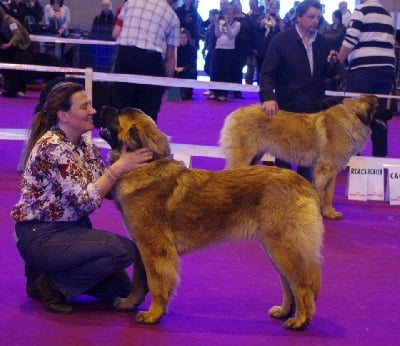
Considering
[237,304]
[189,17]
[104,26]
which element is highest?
[189,17]

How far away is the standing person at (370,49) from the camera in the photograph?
7.22m

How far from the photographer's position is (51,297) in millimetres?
3678

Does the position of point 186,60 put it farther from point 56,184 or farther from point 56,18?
point 56,184

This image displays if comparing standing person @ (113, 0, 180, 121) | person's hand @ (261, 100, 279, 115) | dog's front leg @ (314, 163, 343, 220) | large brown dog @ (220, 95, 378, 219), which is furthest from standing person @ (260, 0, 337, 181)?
standing person @ (113, 0, 180, 121)

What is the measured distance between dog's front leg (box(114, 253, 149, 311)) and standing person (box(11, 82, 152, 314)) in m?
0.08

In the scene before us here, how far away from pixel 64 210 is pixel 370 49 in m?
4.52

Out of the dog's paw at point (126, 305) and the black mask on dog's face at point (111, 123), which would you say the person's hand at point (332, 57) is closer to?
the black mask on dog's face at point (111, 123)

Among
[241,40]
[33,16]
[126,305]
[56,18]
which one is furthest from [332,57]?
[56,18]

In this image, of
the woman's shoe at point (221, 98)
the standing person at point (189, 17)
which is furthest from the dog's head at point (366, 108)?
the standing person at point (189, 17)

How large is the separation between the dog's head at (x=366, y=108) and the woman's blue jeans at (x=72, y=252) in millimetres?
3097

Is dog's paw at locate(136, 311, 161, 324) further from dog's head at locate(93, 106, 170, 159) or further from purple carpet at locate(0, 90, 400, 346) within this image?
dog's head at locate(93, 106, 170, 159)

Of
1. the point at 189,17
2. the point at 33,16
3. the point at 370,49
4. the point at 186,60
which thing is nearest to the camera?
the point at 370,49

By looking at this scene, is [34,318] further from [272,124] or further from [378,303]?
[272,124]

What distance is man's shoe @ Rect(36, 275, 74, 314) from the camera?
12.0ft
